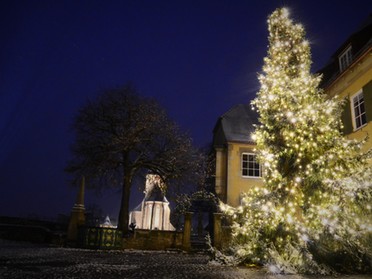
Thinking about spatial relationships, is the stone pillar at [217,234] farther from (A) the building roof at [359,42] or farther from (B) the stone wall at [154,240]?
(A) the building roof at [359,42]

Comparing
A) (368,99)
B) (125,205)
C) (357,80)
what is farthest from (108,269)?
(357,80)

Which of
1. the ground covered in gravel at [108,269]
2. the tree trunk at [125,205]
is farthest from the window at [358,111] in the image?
the tree trunk at [125,205]

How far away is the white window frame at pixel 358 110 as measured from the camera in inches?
515

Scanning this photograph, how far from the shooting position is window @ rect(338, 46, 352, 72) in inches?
552

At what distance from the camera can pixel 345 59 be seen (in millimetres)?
14523

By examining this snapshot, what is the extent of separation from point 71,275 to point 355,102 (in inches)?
559

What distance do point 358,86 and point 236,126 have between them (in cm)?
1224

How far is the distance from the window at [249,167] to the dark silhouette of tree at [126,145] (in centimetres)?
566

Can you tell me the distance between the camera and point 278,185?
8.24 meters

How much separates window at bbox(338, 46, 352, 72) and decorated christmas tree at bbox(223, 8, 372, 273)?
547 centimetres

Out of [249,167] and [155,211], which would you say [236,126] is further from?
[155,211]

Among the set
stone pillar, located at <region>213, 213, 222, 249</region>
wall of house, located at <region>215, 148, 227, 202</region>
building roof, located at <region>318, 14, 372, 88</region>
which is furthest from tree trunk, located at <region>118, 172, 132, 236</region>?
building roof, located at <region>318, 14, 372, 88</region>

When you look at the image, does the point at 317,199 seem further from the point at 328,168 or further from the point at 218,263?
the point at 218,263

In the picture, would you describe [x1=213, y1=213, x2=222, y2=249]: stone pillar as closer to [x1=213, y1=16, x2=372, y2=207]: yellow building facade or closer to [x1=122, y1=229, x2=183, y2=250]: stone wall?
[x1=122, y1=229, x2=183, y2=250]: stone wall
